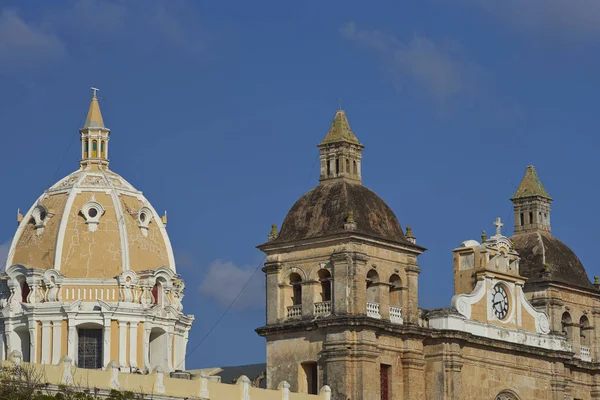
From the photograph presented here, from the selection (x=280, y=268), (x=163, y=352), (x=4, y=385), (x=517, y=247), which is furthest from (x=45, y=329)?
(x=4, y=385)

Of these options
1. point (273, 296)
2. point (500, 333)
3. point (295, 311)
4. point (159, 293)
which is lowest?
point (500, 333)

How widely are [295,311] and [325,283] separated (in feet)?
6.00

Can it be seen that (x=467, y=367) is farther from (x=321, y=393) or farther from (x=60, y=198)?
(x=60, y=198)

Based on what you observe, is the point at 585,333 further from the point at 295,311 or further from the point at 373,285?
the point at 295,311

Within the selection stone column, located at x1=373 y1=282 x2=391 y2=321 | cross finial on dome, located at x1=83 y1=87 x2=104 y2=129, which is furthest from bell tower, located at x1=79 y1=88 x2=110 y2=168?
stone column, located at x1=373 y1=282 x2=391 y2=321

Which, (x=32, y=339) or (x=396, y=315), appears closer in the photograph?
(x=396, y=315)

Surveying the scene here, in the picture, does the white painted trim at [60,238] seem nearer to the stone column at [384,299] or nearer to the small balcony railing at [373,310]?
the stone column at [384,299]

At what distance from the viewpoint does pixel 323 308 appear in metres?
84.6

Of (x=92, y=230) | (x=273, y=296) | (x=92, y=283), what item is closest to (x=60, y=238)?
(x=92, y=230)

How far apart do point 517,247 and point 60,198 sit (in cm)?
2447

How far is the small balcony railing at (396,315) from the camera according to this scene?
86062mm

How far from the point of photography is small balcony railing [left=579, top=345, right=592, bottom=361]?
99250 mm

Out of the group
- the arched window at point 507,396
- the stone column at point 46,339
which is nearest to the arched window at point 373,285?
the arched window at point 507,396

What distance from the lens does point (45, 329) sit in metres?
100
